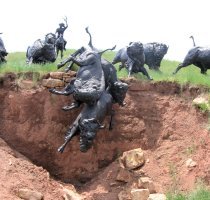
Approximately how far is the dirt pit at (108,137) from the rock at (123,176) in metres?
0.12

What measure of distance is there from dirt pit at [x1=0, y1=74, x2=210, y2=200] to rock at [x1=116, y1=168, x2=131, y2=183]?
116 millimetres

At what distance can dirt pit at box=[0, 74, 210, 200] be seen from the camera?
11727mm

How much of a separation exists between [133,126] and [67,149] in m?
1.79

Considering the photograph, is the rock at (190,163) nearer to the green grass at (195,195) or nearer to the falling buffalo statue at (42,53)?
the green grass at (195,195)

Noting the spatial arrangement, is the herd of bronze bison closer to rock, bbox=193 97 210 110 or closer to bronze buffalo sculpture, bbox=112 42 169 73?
rock, bbox=193 97 210 110

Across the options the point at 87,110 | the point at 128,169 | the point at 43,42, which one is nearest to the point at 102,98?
the point at 87,110

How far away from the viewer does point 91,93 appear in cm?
1098

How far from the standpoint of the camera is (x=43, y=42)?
569 inches

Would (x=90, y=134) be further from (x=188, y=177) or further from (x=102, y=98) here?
(x=188, y=177)

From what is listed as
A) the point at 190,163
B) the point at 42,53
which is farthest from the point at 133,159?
the point at 42,53

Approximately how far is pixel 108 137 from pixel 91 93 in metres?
2.13

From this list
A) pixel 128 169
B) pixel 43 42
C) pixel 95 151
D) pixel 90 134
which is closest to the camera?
pixel 90 134

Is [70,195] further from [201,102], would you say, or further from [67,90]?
[201,102]

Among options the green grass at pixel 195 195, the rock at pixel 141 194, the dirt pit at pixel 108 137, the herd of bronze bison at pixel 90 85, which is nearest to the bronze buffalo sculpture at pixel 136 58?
the herd of bronze bison at pixel 90 85
